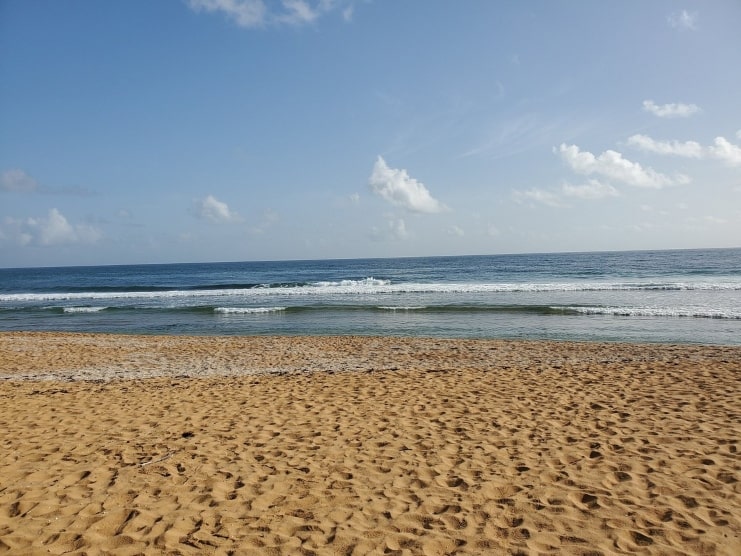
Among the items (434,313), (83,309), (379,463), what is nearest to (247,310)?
(434,313)

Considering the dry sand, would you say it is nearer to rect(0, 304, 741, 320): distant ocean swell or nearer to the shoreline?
the shoreline

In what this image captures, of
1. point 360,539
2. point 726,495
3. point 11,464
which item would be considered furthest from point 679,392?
point 11,464

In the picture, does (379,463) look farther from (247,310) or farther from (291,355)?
(247,310)

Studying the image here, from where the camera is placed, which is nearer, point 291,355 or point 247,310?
point 291,355

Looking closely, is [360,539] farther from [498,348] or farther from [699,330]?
[699,330]

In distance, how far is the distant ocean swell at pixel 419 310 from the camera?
19.9 meters

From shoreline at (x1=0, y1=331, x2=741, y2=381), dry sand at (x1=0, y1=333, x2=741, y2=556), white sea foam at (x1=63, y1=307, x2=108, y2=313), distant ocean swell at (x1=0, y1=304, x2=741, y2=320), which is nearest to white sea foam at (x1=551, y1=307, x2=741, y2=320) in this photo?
distant ocean swell at (x1=0, y1=304, x2=741, y2=320)

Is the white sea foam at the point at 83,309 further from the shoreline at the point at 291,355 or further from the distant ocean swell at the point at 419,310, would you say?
the shoreline at the point at 291,355

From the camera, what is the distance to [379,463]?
505 centimetres

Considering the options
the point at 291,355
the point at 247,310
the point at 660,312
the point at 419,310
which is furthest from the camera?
the point at 247,310

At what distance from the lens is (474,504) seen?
4.12 meters

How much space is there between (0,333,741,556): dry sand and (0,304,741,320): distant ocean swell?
1123 centimetres

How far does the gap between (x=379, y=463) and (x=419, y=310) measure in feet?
63.9

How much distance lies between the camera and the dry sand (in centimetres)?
366
